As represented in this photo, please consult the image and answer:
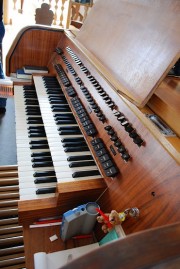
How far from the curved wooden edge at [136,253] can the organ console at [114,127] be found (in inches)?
14.7

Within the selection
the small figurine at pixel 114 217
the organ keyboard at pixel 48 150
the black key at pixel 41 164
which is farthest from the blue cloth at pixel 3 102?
the small figurine at pixel 114 217

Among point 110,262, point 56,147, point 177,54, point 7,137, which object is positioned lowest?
point 7,137

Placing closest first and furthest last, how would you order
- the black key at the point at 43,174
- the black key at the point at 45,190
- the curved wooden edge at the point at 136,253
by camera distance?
the curved wooden edge at the point at 136,253, the black key at the point at 45,190, the black key at the point at 43,174

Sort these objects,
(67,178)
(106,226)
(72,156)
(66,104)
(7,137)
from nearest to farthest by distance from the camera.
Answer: (106,226) → (67,178) → (72,156) → (66,104) → (7,137)

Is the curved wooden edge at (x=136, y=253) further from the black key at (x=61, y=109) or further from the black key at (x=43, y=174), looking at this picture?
the black key at (x=61, y=109)

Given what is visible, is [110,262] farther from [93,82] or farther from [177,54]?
[93,82]

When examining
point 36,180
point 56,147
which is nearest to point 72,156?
point 56,147

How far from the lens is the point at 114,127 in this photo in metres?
1.20

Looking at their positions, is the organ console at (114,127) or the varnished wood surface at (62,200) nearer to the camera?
the organ console at (114,127)

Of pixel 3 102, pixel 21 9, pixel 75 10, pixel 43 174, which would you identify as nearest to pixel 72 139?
pixel 43 174

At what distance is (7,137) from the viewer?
8.48ft

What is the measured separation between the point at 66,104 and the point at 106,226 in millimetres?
1124

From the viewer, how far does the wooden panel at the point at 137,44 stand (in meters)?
1.08

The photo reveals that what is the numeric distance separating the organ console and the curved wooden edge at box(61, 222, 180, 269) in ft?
1.23
